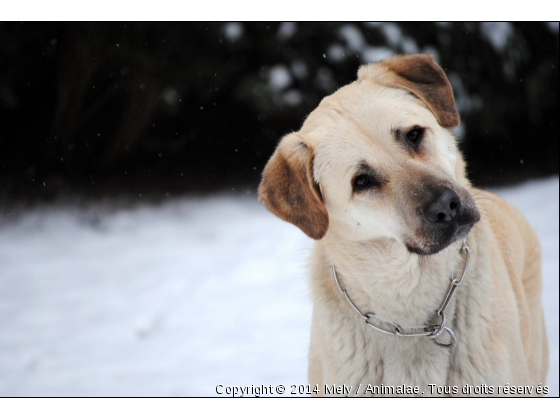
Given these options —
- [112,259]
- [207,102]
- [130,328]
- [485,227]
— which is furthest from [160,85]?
[485,227]

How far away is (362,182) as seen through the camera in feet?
7.11

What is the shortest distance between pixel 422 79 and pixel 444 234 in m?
0.85

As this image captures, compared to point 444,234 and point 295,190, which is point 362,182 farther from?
point 444,234

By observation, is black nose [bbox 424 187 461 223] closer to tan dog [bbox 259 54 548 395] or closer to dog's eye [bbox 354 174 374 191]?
tan dog [bbox 259 54 548 395]

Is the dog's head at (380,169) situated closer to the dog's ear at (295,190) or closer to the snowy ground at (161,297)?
the dog's ear at (295,190)

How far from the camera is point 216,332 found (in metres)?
4.33

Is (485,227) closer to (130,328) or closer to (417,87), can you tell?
(417,87)

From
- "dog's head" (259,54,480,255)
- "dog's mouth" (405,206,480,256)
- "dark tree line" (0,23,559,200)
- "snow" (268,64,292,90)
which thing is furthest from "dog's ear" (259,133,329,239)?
"snow" (268,64,292,90)

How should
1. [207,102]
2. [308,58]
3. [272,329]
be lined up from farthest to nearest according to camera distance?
[207,102], [308,58], [272,329]

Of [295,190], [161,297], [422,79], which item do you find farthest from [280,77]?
[295,190]

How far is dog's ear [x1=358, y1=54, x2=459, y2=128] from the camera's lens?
230cm

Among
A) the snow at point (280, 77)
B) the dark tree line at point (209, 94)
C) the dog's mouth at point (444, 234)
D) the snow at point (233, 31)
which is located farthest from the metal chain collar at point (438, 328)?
the snow at point (233, 31)

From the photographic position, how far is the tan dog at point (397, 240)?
2068mm
